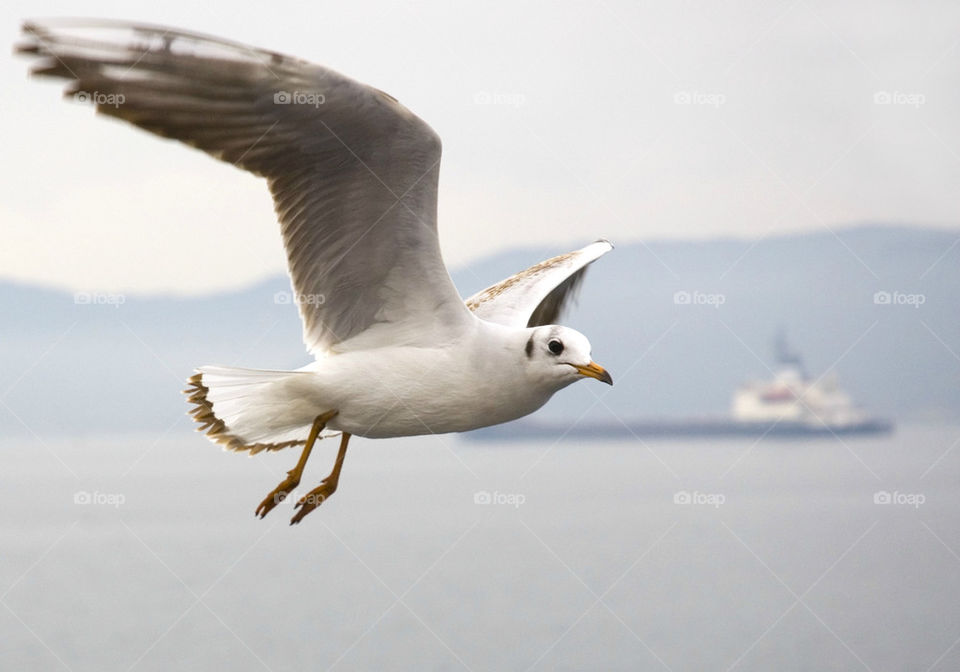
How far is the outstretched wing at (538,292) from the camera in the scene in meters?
6.74

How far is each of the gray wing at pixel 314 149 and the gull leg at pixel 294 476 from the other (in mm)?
360

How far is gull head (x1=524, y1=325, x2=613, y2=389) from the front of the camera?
17.6ft

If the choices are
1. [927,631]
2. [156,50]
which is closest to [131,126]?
[156,50]

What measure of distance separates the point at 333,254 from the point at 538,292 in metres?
1.64

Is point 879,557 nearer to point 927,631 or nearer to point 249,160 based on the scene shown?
point 927,631

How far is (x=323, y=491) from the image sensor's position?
5875 mm

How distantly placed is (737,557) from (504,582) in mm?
19364

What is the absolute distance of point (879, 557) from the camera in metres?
56.1

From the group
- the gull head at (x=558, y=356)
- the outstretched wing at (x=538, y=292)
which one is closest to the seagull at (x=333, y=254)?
the gull head at (x=558, y=356)

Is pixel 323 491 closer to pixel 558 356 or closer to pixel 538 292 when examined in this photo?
pixel 558 356

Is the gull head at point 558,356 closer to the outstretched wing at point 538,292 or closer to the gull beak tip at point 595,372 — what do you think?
the gull beak tip at point 595,372

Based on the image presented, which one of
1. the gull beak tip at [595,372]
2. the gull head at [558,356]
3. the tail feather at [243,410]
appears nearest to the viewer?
the gull beak tip at [595,372]

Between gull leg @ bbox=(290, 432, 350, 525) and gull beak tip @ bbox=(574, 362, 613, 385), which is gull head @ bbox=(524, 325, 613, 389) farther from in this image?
gull leg @ bbox=(290, 432, 350, 525)

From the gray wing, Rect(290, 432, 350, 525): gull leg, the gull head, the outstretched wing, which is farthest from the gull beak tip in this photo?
Rect(290, 432, 350, 525): gull leg
